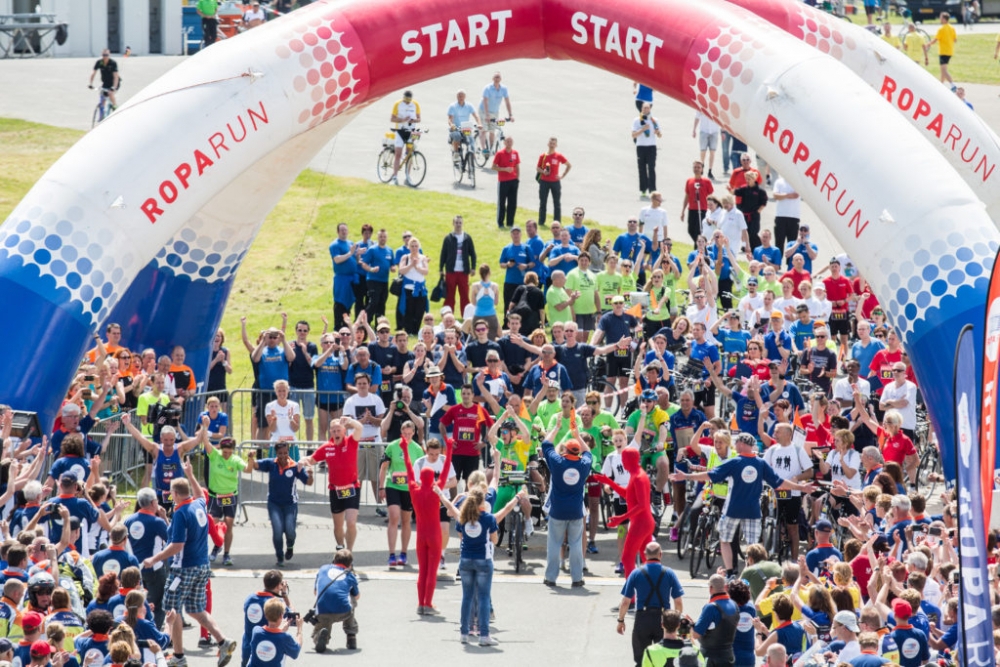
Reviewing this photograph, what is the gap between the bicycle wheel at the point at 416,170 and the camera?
3081 centimetres

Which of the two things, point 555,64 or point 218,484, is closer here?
point 218,484

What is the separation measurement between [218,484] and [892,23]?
37.7 meters

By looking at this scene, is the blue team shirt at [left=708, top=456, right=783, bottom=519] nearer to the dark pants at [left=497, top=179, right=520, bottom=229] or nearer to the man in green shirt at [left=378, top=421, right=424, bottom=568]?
the man in green shirt at [left=378, top=421, right=424, bottom=568]

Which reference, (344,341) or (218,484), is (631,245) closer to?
(344,341)

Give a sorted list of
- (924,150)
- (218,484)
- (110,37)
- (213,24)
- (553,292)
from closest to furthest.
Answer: (924,150) → (218,484) → (553,292) → (213,24) → (110,37)

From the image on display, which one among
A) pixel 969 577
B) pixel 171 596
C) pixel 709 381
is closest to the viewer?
pixel 969 577

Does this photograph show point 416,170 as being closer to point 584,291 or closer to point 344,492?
point 584,291

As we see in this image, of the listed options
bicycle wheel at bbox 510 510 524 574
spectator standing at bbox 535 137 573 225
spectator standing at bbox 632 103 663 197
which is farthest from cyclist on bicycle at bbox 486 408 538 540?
spectator standing at bbox 632 103 663 197

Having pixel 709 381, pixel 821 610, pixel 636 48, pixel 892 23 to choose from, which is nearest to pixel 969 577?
pixel 821 610

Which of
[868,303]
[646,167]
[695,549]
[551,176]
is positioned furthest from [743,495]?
[646,167]

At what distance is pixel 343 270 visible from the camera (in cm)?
2298

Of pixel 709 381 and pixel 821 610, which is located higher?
pixel 709 381

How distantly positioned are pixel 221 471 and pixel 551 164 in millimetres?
12456

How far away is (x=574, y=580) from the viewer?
51.8 ft
